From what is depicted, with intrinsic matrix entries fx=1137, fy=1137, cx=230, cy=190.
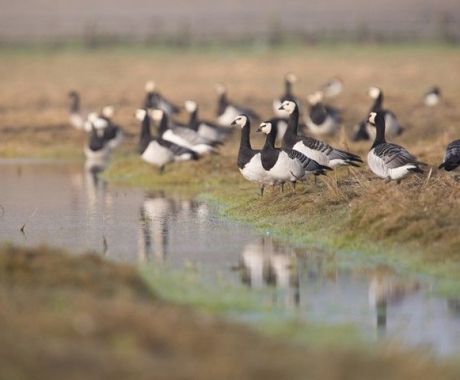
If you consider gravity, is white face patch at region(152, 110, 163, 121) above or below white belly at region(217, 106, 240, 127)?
above

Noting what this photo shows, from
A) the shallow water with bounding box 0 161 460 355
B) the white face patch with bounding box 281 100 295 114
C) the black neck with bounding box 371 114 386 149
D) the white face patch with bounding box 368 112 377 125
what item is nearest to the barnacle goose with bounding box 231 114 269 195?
the shallow water with bounding box 0 161 460 355

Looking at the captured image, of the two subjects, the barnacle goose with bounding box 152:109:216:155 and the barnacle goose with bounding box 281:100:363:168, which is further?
the barnacle goose with bounding box 152:109:216:155

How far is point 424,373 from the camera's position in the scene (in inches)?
310

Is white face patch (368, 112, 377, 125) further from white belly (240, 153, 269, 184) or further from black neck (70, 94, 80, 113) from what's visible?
black neck (70, 94, 80, 113)

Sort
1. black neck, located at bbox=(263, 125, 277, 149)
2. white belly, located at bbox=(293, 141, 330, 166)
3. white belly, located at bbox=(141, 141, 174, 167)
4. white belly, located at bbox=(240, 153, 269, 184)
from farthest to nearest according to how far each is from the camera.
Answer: white belly, located at bbox=(141, 141, 174, 167) < white belly, located at bbox=(293, 141, 330, 166) < black neck, located at bbox=(263, 125, 277, 149) < white belly, located at bbox=(240, 153, 269, 184)

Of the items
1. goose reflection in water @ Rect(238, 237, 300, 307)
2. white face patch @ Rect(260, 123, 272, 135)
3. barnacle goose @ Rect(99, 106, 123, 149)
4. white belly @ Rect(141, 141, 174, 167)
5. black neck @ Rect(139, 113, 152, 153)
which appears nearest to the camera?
goose reflection in water @ Rect(238, 237, 300, 307)

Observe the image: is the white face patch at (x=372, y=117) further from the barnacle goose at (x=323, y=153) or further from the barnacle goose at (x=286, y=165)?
the barnacle goose at (x=286, y=165)

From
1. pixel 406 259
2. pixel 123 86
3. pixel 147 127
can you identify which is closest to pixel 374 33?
pixel 123 86

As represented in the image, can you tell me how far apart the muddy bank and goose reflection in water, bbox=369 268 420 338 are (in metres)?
2.22

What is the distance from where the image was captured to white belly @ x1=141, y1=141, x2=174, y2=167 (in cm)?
2467

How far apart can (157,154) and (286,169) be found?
720 cm

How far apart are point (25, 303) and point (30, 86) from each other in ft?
129

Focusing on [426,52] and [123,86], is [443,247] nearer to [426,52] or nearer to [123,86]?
[123,86]

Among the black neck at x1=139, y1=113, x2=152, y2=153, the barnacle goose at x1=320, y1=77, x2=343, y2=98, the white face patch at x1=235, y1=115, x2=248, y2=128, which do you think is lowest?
the barnacle goose at x1=320, y1=77, x2=343, y2=98
